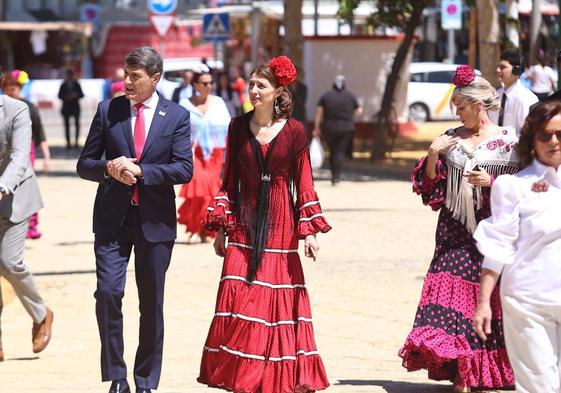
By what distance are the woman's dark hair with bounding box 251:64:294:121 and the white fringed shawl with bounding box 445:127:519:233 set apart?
92 centimetres

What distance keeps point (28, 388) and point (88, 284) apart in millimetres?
5009

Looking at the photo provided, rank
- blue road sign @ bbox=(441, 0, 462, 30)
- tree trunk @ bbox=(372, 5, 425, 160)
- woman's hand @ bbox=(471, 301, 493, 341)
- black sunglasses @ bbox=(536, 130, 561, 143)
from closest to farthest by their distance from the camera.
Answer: black sunglasses @ bbox=(536, 130, 561, 143) → woman's hand @ bbox=(471, 301, 493, 341) → tree trunk @ bbox=(372, 5, 425, 160) → blue road sign @ bbox=(441, 0, 462, 30)

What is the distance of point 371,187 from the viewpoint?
83.3ft

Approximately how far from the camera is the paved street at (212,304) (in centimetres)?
970

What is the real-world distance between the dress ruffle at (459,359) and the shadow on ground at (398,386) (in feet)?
1.00

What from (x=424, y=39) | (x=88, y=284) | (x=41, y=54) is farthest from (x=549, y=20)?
(x=88, y=284)

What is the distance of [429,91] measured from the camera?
42.9 m

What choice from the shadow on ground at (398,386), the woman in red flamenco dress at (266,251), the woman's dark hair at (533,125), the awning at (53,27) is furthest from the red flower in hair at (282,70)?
the awning at (53,27)

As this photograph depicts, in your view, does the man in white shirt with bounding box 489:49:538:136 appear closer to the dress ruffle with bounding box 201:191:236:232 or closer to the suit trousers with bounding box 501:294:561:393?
the dress ruffle with bounding box 201:191:236:232

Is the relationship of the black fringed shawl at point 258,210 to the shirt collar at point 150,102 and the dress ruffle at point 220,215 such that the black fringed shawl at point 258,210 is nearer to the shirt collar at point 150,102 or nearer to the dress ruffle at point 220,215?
the dress ruffle at point 220,215

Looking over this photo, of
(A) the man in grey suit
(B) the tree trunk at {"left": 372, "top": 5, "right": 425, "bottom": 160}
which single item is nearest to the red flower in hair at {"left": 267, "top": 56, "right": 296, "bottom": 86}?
(A) the man in grey suit

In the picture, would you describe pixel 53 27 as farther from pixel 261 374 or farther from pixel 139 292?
pixel 261 374

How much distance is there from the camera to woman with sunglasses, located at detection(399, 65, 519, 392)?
27.8 feet

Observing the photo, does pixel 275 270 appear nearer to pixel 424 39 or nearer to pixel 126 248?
pixel 126 248
